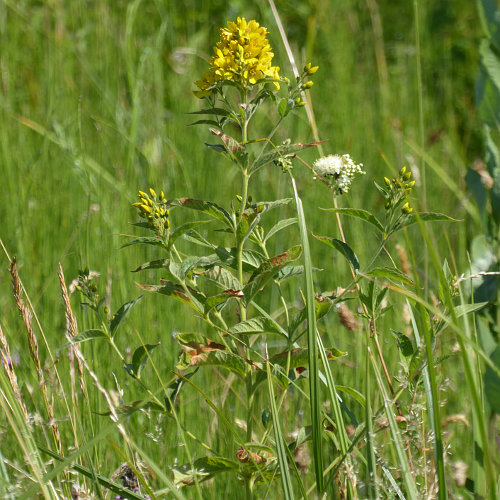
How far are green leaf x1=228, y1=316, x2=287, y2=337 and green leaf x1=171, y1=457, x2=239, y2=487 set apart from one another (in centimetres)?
16

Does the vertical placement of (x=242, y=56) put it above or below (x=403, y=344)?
above

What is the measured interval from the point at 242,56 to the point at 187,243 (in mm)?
984

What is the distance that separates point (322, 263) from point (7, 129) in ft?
3.73

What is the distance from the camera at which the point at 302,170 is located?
2.13 metres

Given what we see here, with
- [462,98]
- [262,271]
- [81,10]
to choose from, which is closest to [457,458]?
[262,271]

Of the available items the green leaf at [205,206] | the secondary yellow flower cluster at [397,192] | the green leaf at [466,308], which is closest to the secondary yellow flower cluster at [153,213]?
the green leaf at [205,206]

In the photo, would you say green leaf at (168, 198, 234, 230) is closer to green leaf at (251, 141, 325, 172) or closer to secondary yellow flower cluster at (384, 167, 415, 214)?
green leaf at (251, 141, 325, 172)

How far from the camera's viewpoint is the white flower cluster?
925mm

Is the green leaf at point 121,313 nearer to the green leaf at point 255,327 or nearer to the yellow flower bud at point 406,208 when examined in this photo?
the green leaf at point 255,327

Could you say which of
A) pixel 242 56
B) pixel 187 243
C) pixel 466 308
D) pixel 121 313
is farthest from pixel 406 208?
pixel 187 243

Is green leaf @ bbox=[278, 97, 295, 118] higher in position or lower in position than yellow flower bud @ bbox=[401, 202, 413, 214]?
higher

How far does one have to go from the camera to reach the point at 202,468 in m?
0.87

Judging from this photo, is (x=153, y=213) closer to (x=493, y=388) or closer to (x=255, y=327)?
(x=255, y=327)

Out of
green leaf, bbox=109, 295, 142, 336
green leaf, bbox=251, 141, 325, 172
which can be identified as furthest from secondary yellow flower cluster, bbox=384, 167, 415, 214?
green leaf, bbox=109, 295, 142, 336
